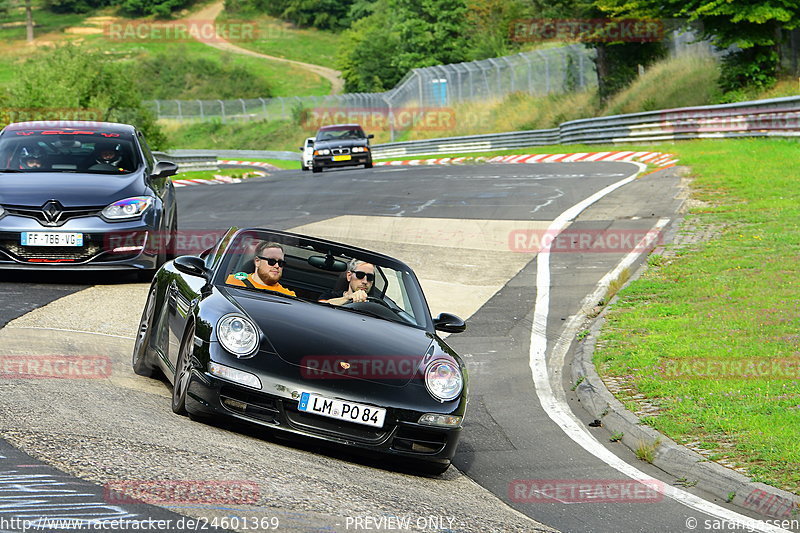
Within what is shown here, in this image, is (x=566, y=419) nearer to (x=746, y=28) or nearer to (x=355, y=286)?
(x=355, y=286)

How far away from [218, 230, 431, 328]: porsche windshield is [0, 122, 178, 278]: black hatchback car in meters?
4.31

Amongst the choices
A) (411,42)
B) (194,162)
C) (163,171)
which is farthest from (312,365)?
(411,42)

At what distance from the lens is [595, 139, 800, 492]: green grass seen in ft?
25.1

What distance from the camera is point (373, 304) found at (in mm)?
7887

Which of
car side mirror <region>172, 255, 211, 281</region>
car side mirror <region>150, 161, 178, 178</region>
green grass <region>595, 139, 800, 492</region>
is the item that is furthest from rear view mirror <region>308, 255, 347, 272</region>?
car side mirror <region>150, 161, 178, 178</region>

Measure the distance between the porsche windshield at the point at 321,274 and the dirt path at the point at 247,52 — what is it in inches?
4041

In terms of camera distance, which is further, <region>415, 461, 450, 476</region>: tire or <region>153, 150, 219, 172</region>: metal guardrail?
<region>153, 150, 219, 172</region>: metal guardrail

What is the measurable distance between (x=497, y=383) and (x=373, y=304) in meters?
2.41

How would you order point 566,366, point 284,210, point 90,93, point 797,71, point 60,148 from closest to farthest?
point 566,366, point 60,148, point 284,210, point 797,71, point 90,93

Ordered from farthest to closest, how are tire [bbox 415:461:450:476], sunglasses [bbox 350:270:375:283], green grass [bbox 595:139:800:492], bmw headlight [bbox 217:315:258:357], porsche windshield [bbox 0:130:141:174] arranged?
porsche windshield [bbox 0:130:141:174]
sunglasses [bbox 350:270:375:283]
green grass [bbox 595:139:800:492]
tire [bbox 415:461:450:476]
bmw headlight [bbox 217:315:258:357]

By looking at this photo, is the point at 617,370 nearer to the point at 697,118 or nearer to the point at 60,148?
the point at 60,148

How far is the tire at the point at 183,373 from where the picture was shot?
22.5ft

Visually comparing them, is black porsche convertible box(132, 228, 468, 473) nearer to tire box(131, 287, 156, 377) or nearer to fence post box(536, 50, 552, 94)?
tire box(131, 287, 156, 377)

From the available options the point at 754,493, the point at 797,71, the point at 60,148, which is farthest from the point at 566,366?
the point at 797,71
